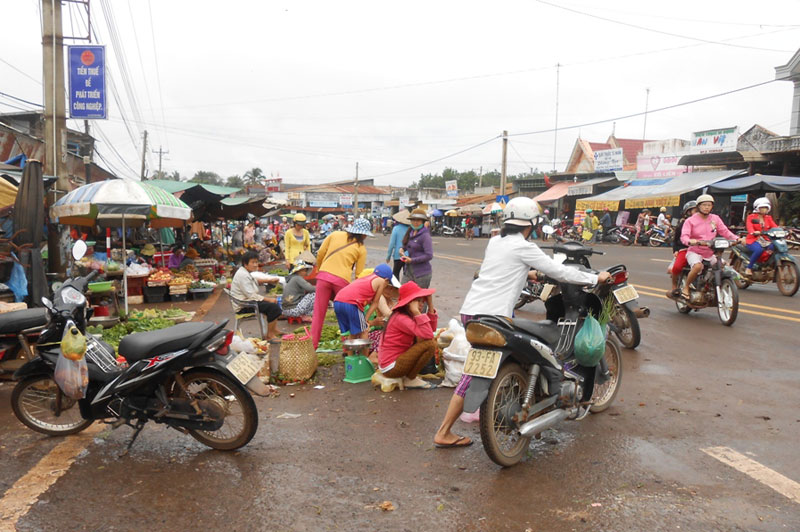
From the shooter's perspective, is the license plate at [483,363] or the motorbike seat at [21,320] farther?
the motorbike seat at [21,320]

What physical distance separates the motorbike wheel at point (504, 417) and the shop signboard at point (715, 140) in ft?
84.9

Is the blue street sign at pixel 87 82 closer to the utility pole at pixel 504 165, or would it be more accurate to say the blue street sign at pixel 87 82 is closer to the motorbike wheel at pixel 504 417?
the motorbike wheel at pixel 504 417

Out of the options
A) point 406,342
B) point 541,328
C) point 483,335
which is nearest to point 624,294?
point 541,328

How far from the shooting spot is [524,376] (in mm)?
3865

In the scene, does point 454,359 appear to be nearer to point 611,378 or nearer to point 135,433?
point 611,378

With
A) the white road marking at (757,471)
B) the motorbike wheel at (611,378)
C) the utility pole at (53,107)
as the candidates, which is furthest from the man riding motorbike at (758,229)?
the utility pole at (53,107)

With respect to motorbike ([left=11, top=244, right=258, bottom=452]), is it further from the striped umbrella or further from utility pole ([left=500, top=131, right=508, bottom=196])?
utility pole ([left=500, top=131, right=508, bottom=196])

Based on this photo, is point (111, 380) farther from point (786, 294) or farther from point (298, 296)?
point (786, 294)

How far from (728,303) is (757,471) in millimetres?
5002

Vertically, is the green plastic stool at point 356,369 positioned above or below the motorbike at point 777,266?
below

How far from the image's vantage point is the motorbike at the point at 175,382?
3938mm

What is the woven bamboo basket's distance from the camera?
19.0 feet

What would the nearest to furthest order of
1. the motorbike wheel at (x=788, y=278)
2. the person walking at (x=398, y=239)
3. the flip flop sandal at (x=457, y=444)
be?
the flip flop sandal at (x=457, y=444) → the person walking at (x=398, y=239) → the motorbike wheel at (x=788, y=278)

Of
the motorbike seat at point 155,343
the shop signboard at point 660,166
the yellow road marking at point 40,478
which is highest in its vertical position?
the shop signboard at point 660,166
